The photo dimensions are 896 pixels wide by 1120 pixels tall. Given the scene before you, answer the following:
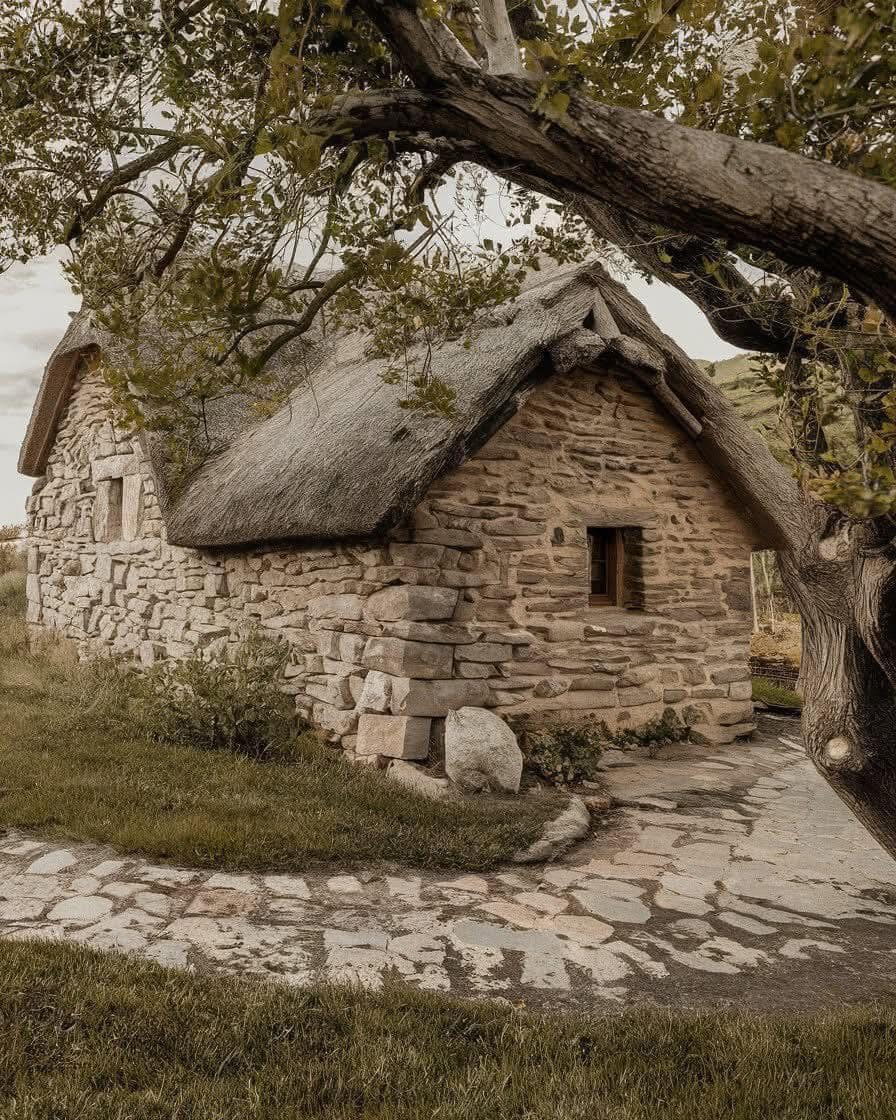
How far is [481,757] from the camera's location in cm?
603

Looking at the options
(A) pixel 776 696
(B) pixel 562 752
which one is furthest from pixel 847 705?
(A) pixel 776 696

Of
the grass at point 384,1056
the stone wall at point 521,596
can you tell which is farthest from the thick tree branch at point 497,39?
the stone wall at point 521,596

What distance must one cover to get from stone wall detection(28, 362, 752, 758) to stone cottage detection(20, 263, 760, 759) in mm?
19

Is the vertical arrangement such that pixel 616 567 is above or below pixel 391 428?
below

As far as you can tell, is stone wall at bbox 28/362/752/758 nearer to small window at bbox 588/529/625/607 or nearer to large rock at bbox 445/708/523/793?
small window at bbox 588/529/625/607

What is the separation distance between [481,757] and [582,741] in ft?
4.48

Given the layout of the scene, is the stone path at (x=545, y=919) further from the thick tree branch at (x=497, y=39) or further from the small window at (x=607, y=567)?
the thick tree branch at (x=497, y=39)

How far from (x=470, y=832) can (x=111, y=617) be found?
7.35m

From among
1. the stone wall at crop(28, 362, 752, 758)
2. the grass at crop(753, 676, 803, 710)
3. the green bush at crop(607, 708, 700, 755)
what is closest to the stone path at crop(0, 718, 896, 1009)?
the stone wall at crop(28, 362, 752, 758)

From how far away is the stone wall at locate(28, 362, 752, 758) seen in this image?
21.5 ft

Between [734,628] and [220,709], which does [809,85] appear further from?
[734,628]

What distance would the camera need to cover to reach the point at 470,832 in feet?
17.1

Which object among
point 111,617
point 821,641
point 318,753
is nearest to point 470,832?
point 318,753

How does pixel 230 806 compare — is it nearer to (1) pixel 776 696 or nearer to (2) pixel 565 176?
(2) pixel 565 176
